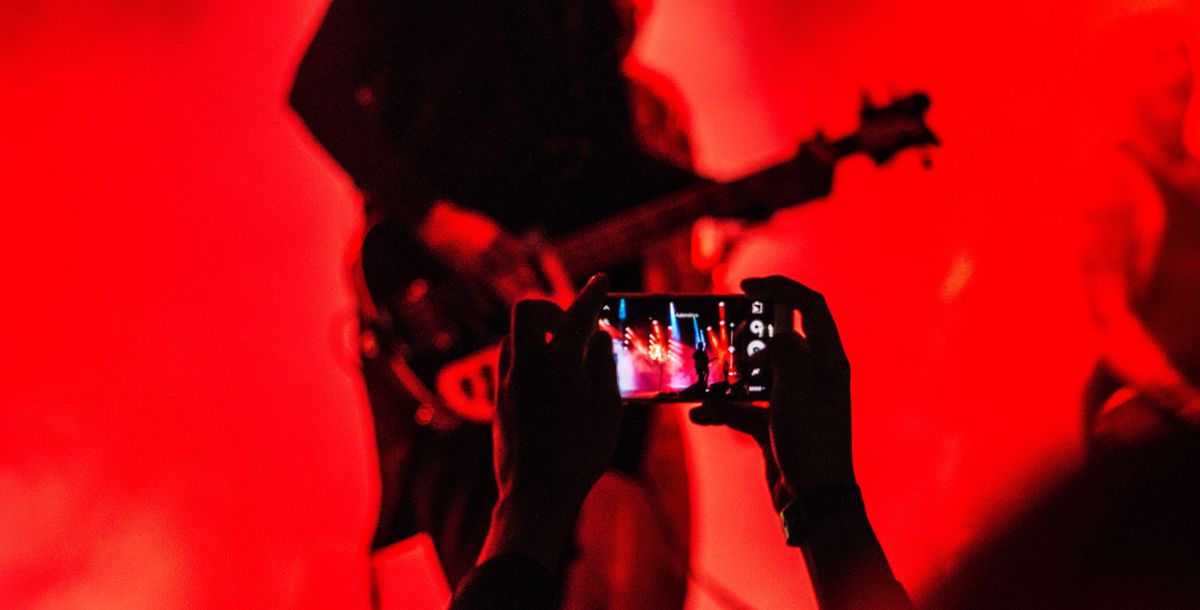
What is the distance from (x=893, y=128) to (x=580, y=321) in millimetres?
687

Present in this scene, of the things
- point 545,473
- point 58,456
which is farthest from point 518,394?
point 58,456

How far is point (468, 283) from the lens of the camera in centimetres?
112

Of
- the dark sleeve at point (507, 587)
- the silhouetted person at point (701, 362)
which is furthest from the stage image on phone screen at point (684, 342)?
the dark sleeve at point (507, 587)

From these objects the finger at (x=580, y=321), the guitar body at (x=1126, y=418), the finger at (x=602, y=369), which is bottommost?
the guitar body at (x=1126, y=418)

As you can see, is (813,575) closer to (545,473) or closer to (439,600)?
(545,473)

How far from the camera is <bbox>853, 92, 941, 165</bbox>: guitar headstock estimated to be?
3.31 ft

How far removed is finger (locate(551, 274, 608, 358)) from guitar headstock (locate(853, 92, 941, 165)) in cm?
66

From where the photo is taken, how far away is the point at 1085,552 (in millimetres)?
319

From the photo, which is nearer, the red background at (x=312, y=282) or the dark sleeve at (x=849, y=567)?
the dark sleeve at (x=849, y=567)

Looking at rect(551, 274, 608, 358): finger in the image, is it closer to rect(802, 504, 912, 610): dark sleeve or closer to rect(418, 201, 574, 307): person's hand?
rect(802, 504, 912, 610): dark sleeve

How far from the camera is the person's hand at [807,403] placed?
0.51 m

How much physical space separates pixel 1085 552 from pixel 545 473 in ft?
0.83

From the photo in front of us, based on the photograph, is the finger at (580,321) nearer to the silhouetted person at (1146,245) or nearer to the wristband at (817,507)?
the wristband at (817,507)

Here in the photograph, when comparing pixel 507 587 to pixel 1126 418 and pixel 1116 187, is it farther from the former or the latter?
pixel 1116 187
